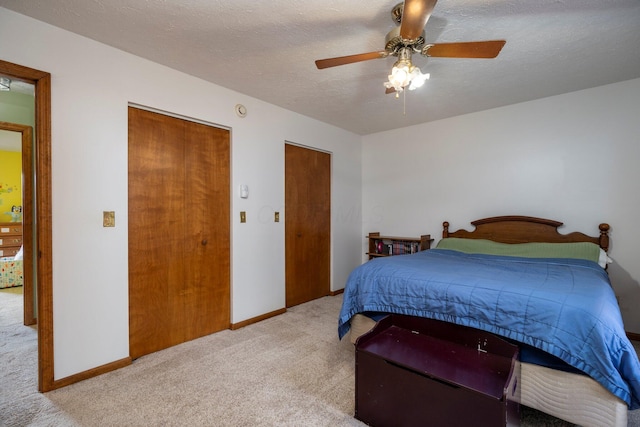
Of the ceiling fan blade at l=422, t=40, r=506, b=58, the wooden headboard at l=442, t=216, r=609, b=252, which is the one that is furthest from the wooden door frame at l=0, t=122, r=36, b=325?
the wooden headboard at l=442, t=216, r=609, b=252

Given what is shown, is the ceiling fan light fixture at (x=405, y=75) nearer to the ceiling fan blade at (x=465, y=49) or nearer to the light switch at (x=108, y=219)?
the ceiling fan blade at (x=465, y=49)

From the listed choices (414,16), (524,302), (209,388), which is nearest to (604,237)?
(524,302)

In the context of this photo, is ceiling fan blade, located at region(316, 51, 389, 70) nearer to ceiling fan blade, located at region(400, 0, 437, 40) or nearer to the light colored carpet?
ceiling fan blade, located at region(400, 0, 437, 40)

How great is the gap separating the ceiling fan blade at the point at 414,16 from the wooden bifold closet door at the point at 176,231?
2.04 m

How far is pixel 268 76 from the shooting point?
2652 millimetres

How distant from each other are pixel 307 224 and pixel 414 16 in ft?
9.07

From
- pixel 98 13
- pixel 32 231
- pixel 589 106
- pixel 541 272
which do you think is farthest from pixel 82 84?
pixel 589 106

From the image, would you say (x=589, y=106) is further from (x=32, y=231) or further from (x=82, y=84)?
(x=32, y=231)

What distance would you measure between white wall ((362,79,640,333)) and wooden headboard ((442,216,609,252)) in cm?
10

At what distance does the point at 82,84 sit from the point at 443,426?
3109 millimetres

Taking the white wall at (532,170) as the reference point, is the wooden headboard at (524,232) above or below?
below

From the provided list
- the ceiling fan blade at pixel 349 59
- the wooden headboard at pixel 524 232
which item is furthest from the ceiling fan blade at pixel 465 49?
the wooden headboard at pixel 524 232

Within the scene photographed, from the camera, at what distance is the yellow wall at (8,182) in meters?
5.46

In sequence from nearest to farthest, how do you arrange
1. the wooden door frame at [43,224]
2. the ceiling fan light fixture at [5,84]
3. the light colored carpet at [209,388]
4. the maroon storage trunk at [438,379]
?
the maroon storage trunk at [438,379] < the light colored carpet at [209,388] < the wooden door frame at [43,224] < the ceiling fan light fixture at [5,84]
